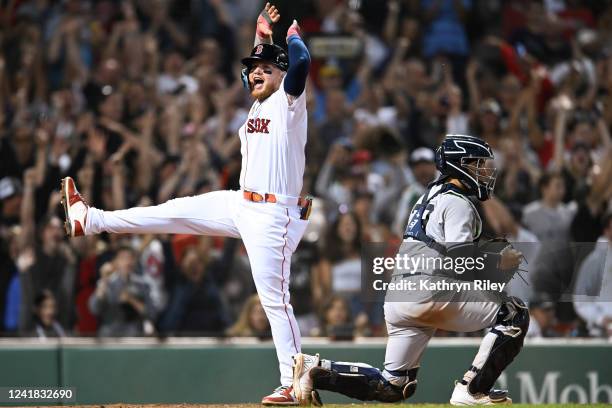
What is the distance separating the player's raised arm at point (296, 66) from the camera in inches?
257

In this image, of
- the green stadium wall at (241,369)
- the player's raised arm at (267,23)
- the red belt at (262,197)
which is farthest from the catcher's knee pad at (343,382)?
the green stadium wall at (241,369)

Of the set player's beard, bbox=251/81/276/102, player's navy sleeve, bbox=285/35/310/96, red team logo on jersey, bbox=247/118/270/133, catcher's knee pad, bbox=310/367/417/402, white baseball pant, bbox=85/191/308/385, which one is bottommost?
catcher's knee pad, bbox=310/367/417/402

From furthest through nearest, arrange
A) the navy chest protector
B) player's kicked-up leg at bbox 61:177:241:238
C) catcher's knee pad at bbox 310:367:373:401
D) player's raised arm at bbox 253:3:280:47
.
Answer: player's raised arm at bbox 253:3:280:47
player's kicked-up leg at bbox 61:177:241:238
catcher's knee pad at bbox 310:367:373:401
the navy chest protector

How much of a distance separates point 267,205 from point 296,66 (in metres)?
0.79

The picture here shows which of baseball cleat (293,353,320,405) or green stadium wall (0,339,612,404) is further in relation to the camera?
green stadium wall (0,339,612,404)

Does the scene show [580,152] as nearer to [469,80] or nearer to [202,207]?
[469,80]

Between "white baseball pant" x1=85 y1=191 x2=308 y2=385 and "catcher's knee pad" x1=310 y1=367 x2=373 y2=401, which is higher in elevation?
"white baseball pant" x1=85 y1=191 x2=308 y2=385

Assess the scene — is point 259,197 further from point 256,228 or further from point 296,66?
point 296,66

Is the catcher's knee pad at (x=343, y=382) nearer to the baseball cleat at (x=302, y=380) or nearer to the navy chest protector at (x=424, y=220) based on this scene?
the baseball cleat at (x=302, y=380)

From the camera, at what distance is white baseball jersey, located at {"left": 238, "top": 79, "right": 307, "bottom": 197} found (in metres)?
6.78

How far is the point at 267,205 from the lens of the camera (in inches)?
266

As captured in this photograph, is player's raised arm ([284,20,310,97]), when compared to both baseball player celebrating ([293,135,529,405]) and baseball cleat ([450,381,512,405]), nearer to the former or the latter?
baseball player celebrating ([293,135,529,405])

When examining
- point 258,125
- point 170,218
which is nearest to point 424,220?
point 258,125

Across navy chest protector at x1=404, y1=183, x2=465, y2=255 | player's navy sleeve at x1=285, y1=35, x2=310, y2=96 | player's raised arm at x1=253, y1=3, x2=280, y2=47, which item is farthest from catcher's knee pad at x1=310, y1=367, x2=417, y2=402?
player's raised arm at x1=253, y1=3, x2=280, y2=47
